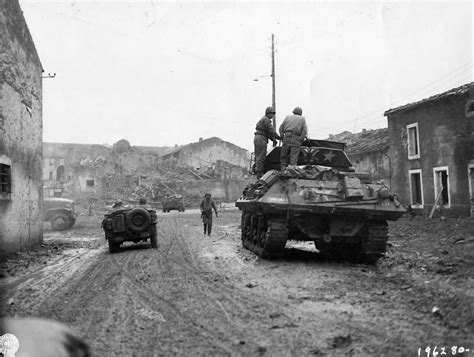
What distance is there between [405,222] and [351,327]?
55.8 feet

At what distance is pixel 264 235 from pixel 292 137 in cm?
216

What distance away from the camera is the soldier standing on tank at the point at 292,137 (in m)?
9.81

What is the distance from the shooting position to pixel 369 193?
8430 mm

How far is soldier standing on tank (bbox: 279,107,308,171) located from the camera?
981 cm

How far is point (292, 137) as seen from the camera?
984 cm

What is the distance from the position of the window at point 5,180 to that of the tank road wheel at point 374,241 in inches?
318

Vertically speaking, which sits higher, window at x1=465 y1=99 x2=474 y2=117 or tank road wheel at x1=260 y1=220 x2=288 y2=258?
window at x1=465 y1=99 x2=474 y2=117

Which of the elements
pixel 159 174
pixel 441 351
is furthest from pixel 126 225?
pixel 159 174

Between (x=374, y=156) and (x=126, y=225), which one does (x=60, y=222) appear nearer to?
(x=126, y=225)

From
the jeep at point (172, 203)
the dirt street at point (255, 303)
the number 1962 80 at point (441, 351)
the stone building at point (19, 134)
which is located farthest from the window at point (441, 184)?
the jeep at point (172, 203)

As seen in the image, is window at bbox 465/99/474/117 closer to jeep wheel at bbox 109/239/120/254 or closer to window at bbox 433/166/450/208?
window at bbox 433/166/450/208

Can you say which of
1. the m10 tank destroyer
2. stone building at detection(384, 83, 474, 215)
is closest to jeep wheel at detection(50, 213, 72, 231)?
the m10 tank destroyer

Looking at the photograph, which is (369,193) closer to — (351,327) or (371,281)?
(371,281)

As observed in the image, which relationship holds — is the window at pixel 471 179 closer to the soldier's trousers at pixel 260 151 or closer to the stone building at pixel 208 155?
the soldier's trousers at pixel 260 151
